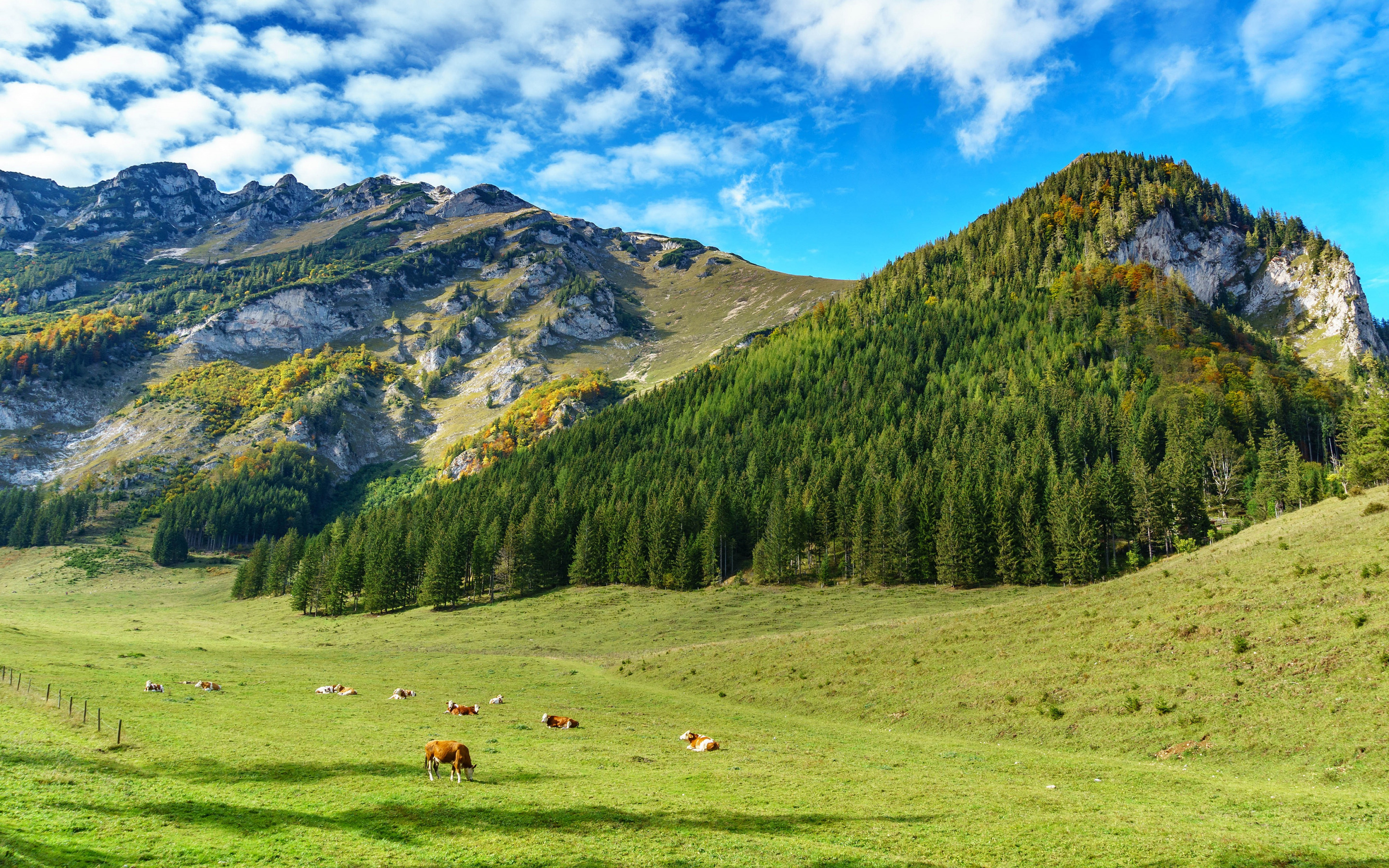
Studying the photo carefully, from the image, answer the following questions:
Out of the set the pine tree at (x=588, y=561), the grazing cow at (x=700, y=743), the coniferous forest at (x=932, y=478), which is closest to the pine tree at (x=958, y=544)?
the coniferous forest at (x=932, y=478)

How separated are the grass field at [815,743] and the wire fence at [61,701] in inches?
27.6

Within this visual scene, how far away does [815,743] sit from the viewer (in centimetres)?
3469

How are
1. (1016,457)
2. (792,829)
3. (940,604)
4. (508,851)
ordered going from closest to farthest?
1. (508,851)
2. (792,829)
3. (940,604)
4. (1016,457)

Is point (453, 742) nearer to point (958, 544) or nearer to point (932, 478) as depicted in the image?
point (958, 544)

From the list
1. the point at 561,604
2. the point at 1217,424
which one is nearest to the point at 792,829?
the point at 561,604

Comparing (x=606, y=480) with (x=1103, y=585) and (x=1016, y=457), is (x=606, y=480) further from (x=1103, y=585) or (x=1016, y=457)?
(x=1103, y=585)

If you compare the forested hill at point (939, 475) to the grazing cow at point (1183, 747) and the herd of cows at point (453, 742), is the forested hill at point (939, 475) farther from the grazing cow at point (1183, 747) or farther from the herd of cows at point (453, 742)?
the grazing cow at point (1183, 747)

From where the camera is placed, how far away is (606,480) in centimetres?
16012

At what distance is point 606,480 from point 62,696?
127m

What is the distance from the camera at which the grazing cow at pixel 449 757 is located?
76.2 feet

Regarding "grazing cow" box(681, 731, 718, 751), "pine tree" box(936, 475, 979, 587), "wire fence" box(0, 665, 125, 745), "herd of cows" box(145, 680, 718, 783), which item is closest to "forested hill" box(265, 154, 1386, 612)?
"pine tree" box(936, 475, 979, 587)

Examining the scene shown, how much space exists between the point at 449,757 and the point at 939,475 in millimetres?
118670

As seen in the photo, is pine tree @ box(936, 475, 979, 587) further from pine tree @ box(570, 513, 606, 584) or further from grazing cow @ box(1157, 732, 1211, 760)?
grazing cow @ box(1157, 732, 1211, 760)

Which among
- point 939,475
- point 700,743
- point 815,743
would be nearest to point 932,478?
point 939,475
